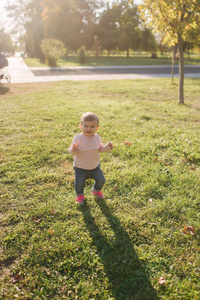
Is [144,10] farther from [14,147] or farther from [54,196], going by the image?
[54,196]

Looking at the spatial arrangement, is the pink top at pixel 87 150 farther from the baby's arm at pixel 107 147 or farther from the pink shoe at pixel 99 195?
the pink shoe at pixel 99 195

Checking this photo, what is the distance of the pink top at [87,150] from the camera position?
2971 mm

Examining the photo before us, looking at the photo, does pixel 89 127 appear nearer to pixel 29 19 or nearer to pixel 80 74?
pixel 80 74

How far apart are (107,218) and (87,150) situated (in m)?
0.91

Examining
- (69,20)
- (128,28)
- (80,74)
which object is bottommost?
(80,74)

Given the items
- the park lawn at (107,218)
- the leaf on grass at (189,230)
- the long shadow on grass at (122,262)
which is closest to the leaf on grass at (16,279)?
the park lawn at (107,218)

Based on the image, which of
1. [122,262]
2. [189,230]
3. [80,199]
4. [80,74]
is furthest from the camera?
[80,74]

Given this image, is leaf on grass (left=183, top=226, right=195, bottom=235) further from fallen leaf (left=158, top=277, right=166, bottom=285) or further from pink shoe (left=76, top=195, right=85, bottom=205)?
pink shoe (left=76, top=195, right=85, bottom=205)

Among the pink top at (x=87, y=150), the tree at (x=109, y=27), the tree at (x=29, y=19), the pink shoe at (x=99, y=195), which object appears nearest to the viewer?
the pink top at (x=87, y=150)

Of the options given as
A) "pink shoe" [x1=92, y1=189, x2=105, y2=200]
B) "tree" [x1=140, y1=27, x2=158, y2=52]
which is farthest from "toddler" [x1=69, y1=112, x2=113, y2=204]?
"tree" [x1=140, y1=27, x2=158, y2=52]

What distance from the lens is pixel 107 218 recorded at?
304cm

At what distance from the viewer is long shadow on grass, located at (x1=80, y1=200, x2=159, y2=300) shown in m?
2.15

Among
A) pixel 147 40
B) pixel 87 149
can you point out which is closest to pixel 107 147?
pixel 87 149

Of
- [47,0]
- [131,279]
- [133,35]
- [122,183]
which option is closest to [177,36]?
[122,183]
